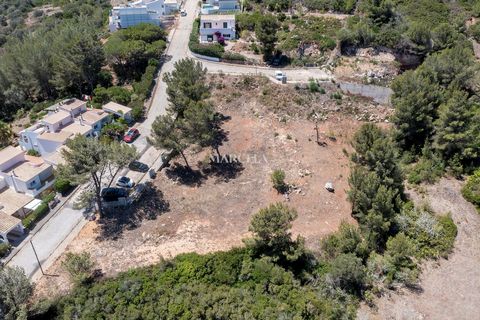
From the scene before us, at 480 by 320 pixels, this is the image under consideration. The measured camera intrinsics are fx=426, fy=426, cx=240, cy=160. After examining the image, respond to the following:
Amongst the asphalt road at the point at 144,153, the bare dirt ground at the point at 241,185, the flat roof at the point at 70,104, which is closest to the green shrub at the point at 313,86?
the bare dirt ground at the point at 241,185

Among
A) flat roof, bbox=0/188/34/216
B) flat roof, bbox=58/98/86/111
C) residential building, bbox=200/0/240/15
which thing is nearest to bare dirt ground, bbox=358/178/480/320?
flat roof, bbox=0/188/34/216

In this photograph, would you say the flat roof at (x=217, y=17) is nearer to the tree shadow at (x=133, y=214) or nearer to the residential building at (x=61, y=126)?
the residential building at (x=61, y=126)

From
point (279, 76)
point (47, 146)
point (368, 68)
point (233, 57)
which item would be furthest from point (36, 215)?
point (368, 68)

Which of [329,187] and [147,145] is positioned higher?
[329,187]

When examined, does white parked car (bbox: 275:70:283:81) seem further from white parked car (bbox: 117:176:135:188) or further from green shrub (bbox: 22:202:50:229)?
green shrub (bbox: 22:202:50:229)

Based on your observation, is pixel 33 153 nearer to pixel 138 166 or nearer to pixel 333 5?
pixel 138 166

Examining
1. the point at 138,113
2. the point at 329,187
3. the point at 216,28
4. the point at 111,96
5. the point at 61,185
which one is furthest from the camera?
the point at 216,28

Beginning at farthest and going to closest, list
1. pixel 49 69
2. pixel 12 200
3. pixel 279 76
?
pixel 49 69 < pixel 279 76 < pixel 12 200
